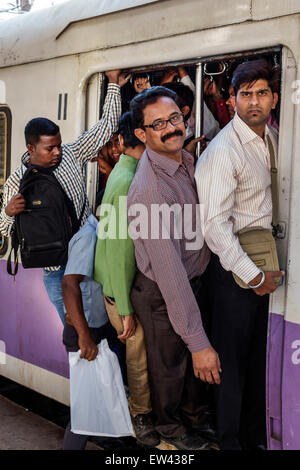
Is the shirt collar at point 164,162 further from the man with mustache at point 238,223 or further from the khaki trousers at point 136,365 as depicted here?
the khaki trousers at point 136,365

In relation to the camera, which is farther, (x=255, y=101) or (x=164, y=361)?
(x=164, y=361)

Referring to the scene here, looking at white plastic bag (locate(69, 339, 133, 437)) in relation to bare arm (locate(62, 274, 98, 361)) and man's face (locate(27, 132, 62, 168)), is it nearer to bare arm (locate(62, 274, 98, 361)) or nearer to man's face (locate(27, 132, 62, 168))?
bare arm (locate(62, 274, 98, 361))

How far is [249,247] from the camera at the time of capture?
2570 mm

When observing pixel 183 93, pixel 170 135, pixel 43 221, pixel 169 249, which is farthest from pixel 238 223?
pixel 43 221

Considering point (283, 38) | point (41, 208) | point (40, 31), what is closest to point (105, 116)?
point (41, 208)

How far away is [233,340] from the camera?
2688 millimetres

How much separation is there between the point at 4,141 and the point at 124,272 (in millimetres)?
1986

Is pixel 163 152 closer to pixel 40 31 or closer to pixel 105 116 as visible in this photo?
pixel 105 116

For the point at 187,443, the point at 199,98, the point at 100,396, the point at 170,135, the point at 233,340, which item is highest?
the point at 199,98

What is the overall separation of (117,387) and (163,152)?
123 centimetres

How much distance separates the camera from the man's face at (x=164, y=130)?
2.58 meters

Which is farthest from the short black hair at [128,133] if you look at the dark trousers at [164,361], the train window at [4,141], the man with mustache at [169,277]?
the train window at [4,141]

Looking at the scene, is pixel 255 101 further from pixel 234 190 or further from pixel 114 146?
pixel 114 146
